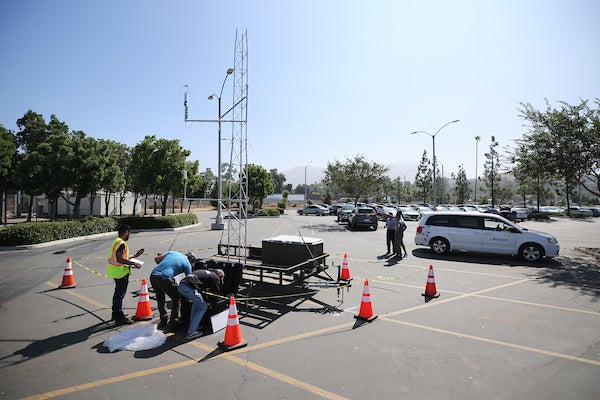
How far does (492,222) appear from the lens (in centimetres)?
1344

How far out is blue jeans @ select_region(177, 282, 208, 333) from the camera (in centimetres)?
555

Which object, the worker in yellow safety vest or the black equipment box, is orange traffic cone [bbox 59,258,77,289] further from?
the black equipment box

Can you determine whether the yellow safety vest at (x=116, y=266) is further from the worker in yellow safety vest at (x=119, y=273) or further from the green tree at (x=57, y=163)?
the green tree at (x=57, y=163)

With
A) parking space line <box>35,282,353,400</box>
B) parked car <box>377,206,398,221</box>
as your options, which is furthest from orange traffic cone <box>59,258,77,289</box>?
parked car <box>377,206,398,221</box>

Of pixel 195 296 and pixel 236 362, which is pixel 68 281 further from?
pixel 236 362

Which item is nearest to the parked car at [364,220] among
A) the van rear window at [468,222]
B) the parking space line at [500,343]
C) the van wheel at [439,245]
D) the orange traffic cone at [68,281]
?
the van wheel at [439,245]

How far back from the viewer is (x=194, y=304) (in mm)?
5652

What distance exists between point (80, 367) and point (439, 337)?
5.36 metres

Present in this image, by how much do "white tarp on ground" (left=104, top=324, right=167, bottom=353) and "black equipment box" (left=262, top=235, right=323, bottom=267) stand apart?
2975 mm

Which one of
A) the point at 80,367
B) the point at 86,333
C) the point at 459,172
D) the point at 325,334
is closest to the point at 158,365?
the point at 80,367

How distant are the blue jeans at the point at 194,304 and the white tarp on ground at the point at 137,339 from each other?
469 millimetres

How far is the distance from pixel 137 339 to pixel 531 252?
43.8ft

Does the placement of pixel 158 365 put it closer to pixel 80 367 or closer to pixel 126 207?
pixel 80 367

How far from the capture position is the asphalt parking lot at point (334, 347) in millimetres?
4098
